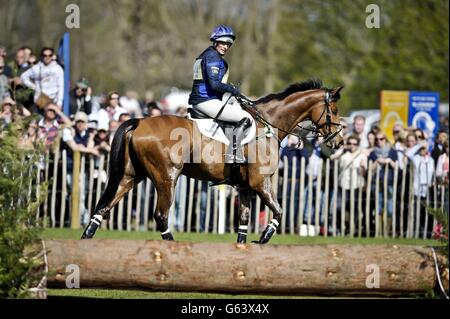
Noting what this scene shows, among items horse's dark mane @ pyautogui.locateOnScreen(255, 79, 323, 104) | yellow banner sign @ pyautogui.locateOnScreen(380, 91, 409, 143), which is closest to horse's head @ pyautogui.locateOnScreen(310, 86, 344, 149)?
horse's dark mane @ pyautogui.locateOnScreen(255, 79, 323, 104)

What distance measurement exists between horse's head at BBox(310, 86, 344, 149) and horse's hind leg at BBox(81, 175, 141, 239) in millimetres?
2570

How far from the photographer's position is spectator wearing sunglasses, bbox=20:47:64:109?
1841 centimetres

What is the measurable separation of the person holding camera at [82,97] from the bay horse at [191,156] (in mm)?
5930

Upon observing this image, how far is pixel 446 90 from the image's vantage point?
38781 millimetres

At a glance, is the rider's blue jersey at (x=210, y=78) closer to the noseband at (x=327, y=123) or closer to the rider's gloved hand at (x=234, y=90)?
the rider's gloved hand at (x=234, y=90)

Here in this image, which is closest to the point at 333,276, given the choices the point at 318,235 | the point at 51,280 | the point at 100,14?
the point at 51,280

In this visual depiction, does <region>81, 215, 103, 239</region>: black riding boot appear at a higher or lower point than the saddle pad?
lower

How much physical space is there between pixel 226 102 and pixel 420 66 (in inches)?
1086

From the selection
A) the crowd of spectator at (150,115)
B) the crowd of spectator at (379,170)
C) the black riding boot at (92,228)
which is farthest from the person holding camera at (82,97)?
the black riding boot at (92,228)

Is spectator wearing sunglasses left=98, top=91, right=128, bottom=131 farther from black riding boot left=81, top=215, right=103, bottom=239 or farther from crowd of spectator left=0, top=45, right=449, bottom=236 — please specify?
black riding boot left=81, top=215, right=103, bottom=239

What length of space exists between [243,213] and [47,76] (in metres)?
6.86

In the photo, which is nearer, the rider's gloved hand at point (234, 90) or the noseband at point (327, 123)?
the rider's gloved hand at point (234, 90)

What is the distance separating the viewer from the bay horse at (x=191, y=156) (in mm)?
12734

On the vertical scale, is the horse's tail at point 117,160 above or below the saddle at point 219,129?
below
